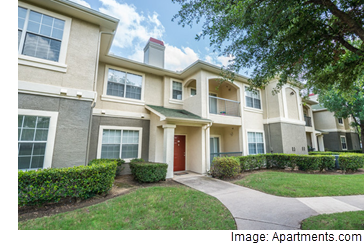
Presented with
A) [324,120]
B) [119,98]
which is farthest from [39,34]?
[324,120]

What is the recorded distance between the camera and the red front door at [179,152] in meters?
9.96

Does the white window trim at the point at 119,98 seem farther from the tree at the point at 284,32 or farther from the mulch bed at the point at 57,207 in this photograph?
the tree at the point at 284,32

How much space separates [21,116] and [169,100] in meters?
7.26

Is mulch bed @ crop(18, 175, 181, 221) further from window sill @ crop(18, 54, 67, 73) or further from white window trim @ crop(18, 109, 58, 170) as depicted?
window sill @ crop(18, 54, 67, 73)

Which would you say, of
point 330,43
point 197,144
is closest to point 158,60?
point 197,144

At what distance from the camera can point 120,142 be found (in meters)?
8.77

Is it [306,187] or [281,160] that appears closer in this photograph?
[306,187]

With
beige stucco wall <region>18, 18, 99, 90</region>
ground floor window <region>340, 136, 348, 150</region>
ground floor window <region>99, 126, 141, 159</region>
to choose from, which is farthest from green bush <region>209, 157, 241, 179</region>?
ground floor window <region>340, 136, 348, 150</region>

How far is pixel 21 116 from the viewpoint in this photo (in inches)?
189

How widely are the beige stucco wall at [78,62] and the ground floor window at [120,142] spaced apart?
127 inches

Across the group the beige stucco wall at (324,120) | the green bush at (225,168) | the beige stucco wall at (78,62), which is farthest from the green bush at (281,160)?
the beige stucco wall at (324,120)

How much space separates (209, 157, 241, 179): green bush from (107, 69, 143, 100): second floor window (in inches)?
242

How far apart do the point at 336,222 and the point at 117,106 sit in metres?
9.61

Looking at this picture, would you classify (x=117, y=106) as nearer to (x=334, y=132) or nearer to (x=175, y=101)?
(x=175, y=101)
